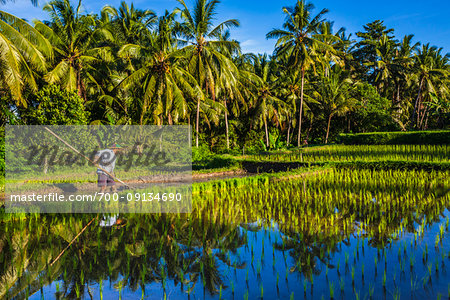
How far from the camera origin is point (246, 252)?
164 inches

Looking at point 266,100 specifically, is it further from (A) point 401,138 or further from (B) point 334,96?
(A) point 401,138

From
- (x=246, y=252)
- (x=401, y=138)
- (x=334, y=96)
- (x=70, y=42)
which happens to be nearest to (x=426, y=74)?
(x=334, y=96)

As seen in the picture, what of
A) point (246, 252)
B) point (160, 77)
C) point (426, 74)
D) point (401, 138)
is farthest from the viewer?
point (426, 74)

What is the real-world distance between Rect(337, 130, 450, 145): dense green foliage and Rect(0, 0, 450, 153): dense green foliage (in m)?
3.36

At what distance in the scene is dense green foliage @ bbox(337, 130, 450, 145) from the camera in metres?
15.9

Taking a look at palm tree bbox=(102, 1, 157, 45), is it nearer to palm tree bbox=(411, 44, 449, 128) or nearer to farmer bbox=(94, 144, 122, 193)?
farmer bbox=(94, 144, 122, 193)

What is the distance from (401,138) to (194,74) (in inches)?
452

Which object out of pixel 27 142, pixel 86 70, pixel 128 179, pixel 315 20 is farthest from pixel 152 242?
pixel 315 20

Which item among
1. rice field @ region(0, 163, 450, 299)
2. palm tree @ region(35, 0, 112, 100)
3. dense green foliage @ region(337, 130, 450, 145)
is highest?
palm tree @ region(35, 0, 112, 100)

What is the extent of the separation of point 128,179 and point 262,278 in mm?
8422

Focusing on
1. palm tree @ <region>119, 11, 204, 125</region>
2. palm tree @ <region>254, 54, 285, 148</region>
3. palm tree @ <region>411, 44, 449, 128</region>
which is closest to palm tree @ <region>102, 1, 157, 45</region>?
palm tree @ <region>119, 11, 204, 125</region>

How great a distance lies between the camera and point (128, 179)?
11.0 m

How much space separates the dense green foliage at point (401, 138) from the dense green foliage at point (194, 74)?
3.36 metres

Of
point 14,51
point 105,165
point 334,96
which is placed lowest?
point 105,165
